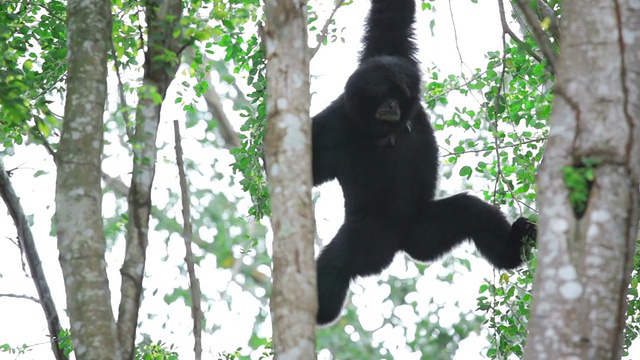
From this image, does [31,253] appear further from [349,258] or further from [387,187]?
[387,187]

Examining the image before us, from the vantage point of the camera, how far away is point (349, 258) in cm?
641

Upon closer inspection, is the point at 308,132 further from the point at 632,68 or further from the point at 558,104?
the point at 632,68

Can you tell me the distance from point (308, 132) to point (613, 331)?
55.8 inches

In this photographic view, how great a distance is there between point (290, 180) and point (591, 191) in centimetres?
114

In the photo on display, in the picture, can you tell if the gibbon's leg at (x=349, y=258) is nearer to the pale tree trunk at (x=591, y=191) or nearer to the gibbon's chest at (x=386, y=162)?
the gibbon's chest at (x=386, y=162)

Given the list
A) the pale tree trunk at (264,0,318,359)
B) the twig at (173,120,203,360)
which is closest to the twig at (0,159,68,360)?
the twig at (173,120,203,360)

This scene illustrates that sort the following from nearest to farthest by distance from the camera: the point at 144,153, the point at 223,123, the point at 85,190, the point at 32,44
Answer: the point at 85,190 → the point at 144,153 → the point at 32,44 → the point at 223,123

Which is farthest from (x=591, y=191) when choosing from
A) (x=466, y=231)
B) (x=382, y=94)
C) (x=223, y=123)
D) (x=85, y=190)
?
(x=223, y=123)

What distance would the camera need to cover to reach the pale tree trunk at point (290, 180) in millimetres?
3451

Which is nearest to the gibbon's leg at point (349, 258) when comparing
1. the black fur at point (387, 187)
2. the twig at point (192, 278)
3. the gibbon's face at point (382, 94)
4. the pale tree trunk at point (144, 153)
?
the black fur at point (387, 187)

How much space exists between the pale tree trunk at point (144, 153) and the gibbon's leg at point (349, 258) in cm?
230

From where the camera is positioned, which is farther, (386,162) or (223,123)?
(223,123)

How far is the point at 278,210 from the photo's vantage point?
11.9ft

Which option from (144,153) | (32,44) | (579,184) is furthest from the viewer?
(32,44)
